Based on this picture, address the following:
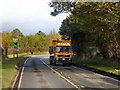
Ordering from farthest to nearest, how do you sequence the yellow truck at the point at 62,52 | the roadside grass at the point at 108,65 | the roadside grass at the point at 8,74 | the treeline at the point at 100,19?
the yellow truck at the point at 62,52 → the roadside grass at the point at 108,65 → the treeline at the point at 100,19 → the roadside grass at the point at 8,74

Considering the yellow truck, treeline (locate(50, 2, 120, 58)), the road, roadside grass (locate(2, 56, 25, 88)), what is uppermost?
treeline (locate(50, 2, 120, 58))

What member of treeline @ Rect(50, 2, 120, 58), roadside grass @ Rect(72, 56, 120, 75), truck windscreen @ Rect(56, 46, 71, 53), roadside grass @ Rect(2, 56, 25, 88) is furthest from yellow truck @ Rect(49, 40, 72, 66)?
roadside grass @ Rect(2, 56, 25, 88)

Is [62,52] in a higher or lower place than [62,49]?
lower

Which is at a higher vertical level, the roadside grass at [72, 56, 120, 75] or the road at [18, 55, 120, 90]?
the roadside grass at [72, 56, 120, 75]

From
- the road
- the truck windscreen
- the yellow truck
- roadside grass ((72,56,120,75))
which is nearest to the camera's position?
the road

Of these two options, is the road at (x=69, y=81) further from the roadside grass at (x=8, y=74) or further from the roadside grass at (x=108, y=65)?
the roadside grass at (x=108, y=65)

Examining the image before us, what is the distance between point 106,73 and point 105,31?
18.9 feet

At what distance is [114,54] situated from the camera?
31.7 meters

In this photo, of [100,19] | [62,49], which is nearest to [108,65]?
[62,49]

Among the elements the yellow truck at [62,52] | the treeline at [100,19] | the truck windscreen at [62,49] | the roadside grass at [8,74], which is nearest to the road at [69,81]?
the roadside grass at [8,74]

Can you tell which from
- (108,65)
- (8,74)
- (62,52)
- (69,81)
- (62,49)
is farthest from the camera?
(62,49)

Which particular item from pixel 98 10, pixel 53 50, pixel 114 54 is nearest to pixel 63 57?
pixel 53 50

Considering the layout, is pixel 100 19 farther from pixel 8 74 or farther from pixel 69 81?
pixel 8 74

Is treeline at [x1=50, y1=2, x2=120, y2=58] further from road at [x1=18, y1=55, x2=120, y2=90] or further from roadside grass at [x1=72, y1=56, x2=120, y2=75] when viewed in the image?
road at [x1=18, y1=55, x2=120, y2=90]
